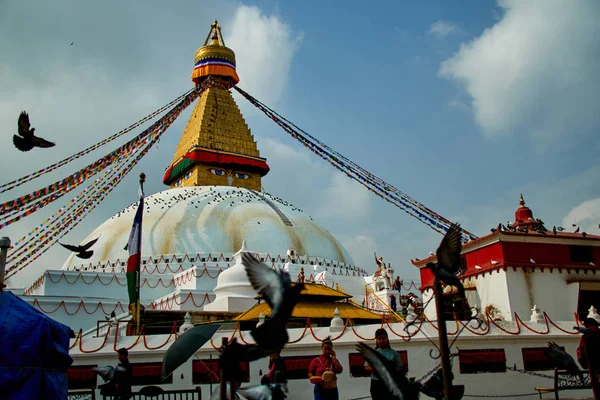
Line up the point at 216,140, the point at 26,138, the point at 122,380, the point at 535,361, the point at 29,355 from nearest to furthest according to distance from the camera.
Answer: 1. the point at 29,355
2. the point at 122,380
3. the point at 535,361
4. the point at 26,138
5. the point at 216,140

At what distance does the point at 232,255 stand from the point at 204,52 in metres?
18.6

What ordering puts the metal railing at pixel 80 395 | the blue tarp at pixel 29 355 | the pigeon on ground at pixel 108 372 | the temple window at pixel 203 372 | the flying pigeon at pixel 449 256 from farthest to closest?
the temple window at pixel 203 372, the metal railing at pixel 80 395, the pigeon on ground at pixel 108 372, the blue tarp at pixel 29 355, the flying pigeon at pixel 449 256

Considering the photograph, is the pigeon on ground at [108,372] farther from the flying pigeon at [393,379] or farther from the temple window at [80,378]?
Result: the flying pigeon at [393,379]

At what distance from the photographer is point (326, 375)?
20.4 ft

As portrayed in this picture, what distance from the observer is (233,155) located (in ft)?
113

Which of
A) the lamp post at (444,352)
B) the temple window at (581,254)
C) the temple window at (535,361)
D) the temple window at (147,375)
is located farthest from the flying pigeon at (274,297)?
the temple window at (581,254)

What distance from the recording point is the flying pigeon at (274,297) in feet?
14.5

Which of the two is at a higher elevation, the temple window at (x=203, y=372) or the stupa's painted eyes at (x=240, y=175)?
the stupa's painted eyes at (x=240, y=175)

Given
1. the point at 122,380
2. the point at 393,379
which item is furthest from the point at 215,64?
the point at 393,379

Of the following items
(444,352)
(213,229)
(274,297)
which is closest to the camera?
(274,297)

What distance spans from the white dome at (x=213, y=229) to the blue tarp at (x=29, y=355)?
18225 millimetres

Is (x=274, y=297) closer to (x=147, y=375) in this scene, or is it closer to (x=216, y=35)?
(x=147, y=375)

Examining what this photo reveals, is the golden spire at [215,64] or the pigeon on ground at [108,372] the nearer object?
the pigeon on ground at [108,372]

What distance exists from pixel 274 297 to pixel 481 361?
689 centimetres
